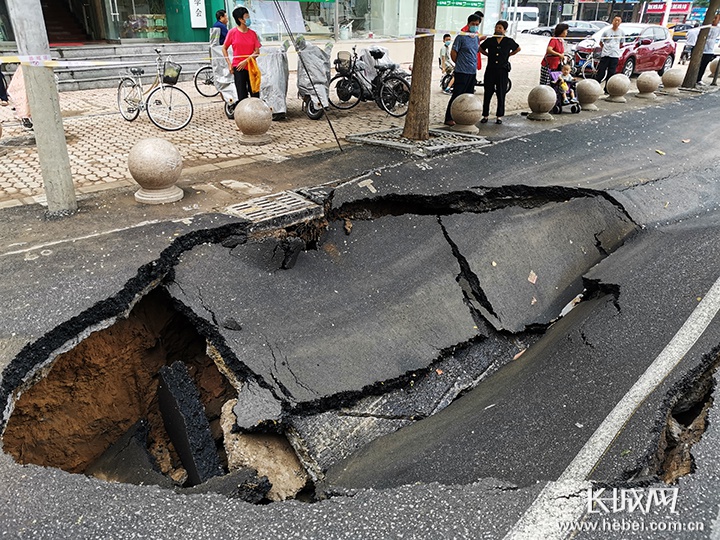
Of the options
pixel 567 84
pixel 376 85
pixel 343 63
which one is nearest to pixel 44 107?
pixel 376 85

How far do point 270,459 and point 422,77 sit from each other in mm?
6972

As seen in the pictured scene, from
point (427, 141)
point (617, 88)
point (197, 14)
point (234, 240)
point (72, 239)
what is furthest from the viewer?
point (197, 14)

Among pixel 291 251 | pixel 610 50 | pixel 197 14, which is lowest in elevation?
pixel 291 251

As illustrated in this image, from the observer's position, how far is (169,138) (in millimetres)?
9508

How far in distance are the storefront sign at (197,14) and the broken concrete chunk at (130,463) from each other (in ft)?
47.8

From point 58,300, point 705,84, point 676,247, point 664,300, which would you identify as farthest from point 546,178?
point 705,84

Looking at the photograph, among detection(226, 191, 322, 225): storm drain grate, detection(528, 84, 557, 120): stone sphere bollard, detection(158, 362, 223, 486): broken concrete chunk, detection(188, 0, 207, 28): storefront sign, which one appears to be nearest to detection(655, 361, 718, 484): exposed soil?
detection(158, 362, 223, 486): broken concrete chunk

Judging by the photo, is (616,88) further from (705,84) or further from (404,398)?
(404,398)

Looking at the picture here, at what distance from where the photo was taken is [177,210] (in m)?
6.15

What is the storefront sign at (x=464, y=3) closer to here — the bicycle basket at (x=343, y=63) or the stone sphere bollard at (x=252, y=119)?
the bicycle basket at (x=343, y=63)

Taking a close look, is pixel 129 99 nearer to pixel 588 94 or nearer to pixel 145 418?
pixel 145 418

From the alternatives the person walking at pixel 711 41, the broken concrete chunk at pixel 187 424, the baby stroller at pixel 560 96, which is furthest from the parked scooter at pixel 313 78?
the person walking at pixel 711 41

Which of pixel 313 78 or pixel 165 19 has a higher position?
pixel 165 19

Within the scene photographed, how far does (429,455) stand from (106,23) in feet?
56.1
